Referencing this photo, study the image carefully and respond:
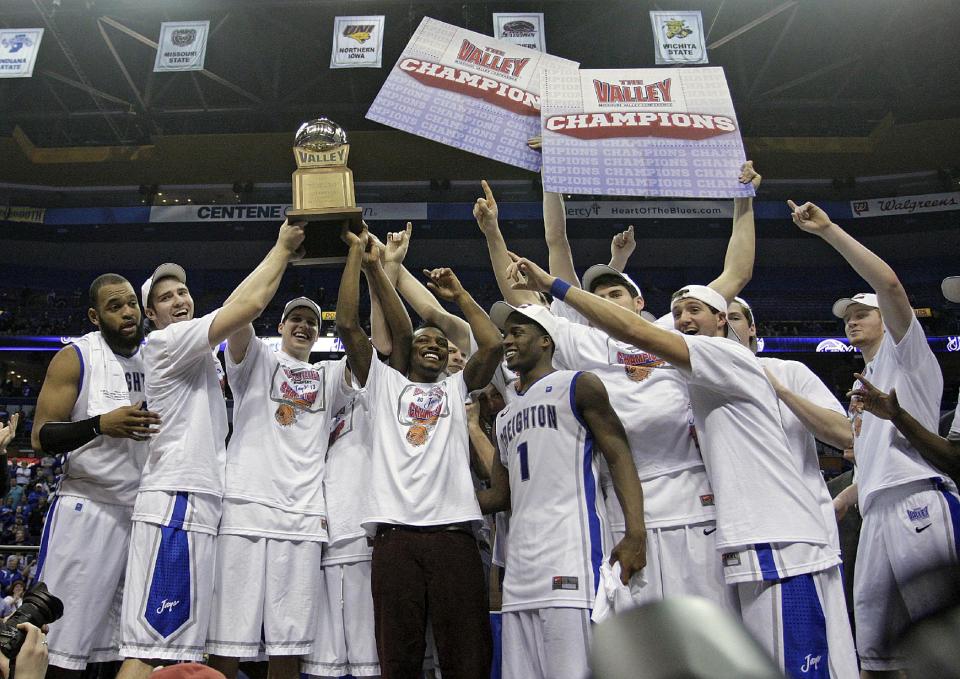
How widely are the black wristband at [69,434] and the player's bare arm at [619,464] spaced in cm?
219

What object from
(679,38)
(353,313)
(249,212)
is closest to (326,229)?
(353,313)

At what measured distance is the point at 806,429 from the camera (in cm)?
364

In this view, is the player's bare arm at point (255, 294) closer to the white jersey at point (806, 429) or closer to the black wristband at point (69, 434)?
the black wristband at point (69, 434)

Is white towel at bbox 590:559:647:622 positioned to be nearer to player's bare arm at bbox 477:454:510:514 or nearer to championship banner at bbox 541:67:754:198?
player's bare arm at bbox 477:454:510:514

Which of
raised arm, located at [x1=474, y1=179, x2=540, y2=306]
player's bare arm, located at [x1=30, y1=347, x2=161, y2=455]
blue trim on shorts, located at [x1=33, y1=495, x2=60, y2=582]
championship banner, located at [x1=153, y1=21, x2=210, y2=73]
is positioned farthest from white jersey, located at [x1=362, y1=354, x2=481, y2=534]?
championship banner, located at [x1=153, y1=21, x2=210, y2=73]

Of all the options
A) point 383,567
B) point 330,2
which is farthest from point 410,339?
point 330,2

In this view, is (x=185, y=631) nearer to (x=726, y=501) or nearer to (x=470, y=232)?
(x=726, y=501)

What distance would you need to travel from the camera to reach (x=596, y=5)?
583 inches

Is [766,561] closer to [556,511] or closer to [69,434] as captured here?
[556,511]

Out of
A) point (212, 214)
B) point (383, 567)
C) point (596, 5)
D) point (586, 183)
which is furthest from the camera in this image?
point (212, 214)

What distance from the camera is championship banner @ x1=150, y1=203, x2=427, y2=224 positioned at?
21250 mm

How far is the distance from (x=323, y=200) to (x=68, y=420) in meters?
1.66

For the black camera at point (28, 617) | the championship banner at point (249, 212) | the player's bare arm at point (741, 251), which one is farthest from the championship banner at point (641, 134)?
the championship banner at point (249, 212)

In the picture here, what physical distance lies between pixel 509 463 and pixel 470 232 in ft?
66.0
